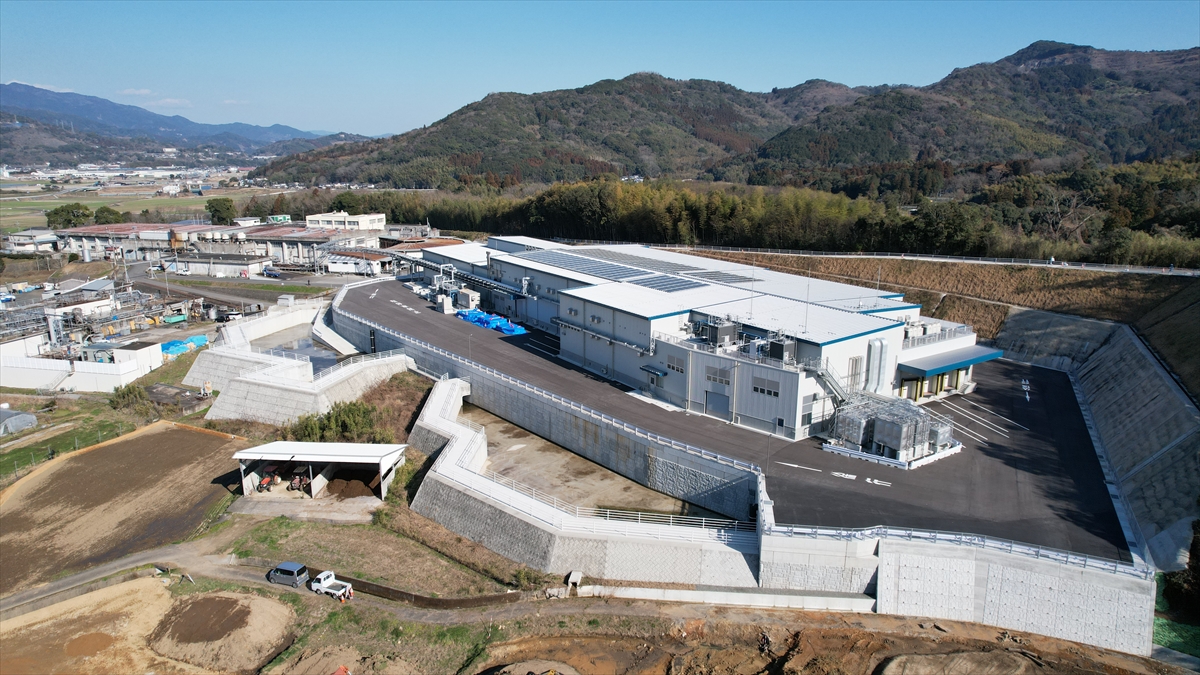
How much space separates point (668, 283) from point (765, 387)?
13.1 m

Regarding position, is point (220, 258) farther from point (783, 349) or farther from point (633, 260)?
point (783, 349)

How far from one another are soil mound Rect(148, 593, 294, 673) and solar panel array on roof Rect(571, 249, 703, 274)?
29.9m

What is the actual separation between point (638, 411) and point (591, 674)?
13149mm

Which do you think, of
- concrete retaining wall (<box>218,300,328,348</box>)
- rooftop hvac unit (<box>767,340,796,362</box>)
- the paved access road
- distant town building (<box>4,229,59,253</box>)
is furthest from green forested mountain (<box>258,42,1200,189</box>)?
rooftop hvac unit (<box>767,340,796,362</box>)

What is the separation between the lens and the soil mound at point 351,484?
26875 mm

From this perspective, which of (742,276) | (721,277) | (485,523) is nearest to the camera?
(485,523)

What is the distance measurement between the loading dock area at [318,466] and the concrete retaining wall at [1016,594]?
18.6 metres

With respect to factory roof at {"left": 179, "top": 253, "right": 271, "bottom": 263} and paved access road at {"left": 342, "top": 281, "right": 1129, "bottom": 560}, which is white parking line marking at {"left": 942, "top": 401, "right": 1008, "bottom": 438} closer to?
paved access road at {"left": 342, "top": 281, "right": 1129, "bottom": 560}

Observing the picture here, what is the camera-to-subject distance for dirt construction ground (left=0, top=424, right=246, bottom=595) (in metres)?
23.4

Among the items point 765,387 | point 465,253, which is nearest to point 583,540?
point 765,387

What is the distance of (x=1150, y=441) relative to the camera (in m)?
22.9

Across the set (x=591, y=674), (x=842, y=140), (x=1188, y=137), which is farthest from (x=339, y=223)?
(x=1188, y=137)

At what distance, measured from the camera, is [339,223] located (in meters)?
91.8

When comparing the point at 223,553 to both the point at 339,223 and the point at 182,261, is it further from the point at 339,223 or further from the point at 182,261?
the point at 339,223
